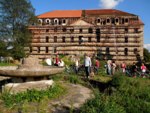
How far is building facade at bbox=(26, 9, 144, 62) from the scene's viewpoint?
56688 millimetres

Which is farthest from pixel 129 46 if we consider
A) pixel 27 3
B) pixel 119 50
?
pixel 27 3

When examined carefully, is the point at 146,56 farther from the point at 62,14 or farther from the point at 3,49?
the point at 3,49

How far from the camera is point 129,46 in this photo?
5662 centimetres

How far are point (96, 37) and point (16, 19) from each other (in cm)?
1549

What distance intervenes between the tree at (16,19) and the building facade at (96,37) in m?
5.68

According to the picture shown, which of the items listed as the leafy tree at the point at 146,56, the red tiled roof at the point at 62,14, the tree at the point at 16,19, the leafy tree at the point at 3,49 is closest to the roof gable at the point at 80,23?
the red tiled roof at the point at 62,14

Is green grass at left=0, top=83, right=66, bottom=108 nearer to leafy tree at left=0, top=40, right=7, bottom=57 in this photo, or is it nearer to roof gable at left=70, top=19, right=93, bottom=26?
leafy tree at left=0, top=40, right=7, bottom=57

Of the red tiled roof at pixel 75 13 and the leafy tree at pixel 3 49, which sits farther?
the red tiled roof at pixel 75 13

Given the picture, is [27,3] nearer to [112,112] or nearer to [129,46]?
[129,46]

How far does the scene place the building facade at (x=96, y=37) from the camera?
5669 cm

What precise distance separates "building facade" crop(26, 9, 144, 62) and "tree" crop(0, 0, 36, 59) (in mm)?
5676

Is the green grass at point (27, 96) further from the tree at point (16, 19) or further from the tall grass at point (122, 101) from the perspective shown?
the tree at point (16, 19)

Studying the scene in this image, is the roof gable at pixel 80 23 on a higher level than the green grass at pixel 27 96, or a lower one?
higher

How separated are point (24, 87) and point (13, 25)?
40.9 meters
